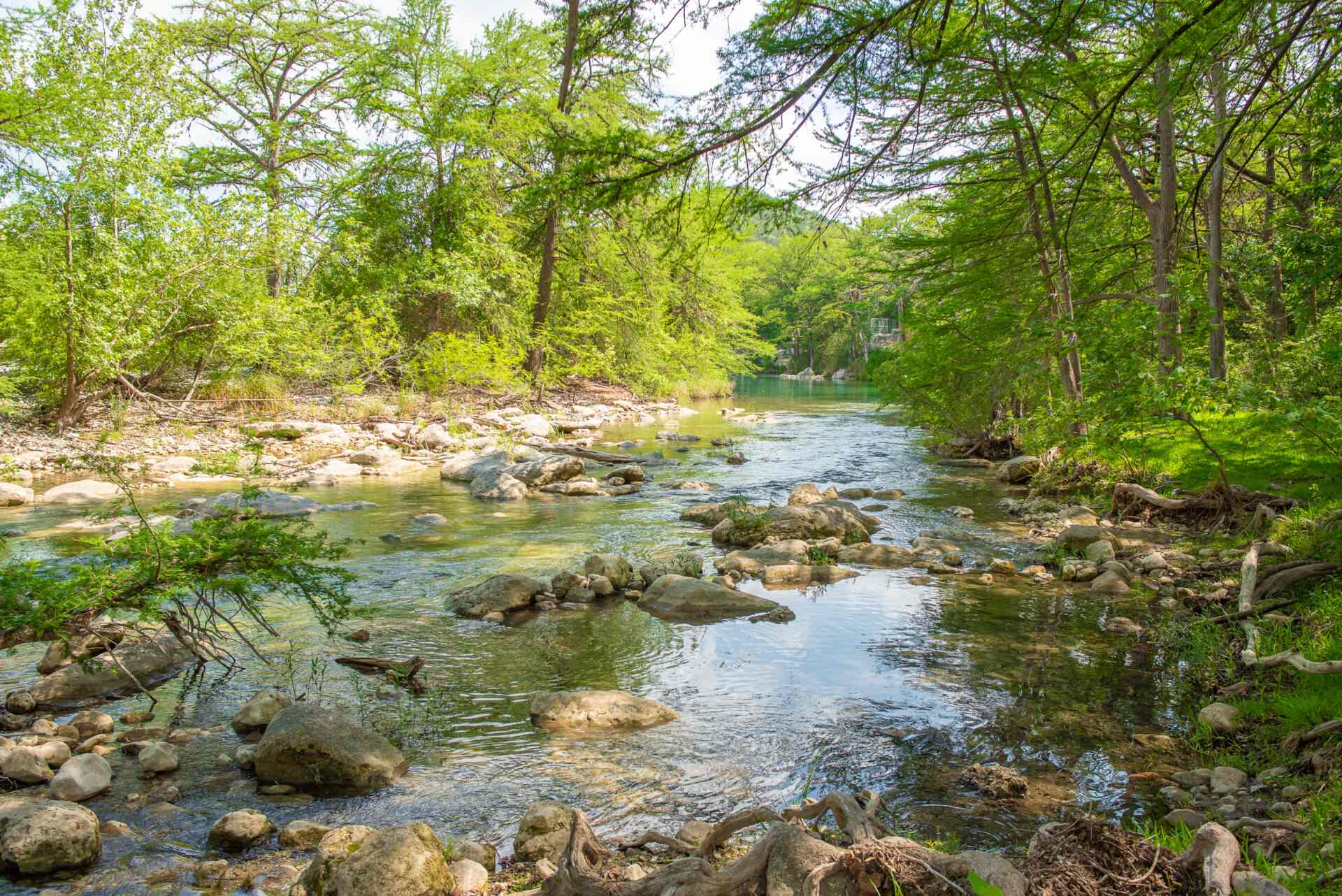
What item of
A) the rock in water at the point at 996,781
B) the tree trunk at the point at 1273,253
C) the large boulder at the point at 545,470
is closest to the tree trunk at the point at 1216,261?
the tree trunk at the point at 1273,253

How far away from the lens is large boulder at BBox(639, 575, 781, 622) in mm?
7527

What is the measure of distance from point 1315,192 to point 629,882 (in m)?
9.71

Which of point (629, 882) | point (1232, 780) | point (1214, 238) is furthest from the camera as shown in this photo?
point (1214, 238)

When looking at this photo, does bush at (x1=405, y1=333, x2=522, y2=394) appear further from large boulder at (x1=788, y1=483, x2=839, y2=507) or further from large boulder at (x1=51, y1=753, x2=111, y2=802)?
large boulder at (x1=51, y1=753, x2=111, y2=802)

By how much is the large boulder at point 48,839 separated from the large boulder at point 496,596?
3.86m

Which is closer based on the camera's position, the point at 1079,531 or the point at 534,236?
the point at 534,236

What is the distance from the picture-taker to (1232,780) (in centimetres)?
396

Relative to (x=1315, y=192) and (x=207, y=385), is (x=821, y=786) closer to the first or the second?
(x=1315, y=192)

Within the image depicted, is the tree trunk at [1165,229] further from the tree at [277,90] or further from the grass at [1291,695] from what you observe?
the tree at [277,90]

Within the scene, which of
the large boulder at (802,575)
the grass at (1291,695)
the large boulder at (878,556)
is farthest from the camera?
the large boulder at (878,556)

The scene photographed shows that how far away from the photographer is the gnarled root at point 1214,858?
2.46m

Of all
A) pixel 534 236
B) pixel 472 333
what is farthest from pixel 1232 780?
pixel 472 333

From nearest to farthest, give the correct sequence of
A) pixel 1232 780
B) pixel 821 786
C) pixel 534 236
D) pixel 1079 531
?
pixel 1232 780
pixel 821 786
pixel 534 236
pixel 1079 531

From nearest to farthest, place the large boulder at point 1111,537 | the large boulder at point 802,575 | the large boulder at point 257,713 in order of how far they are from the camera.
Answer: the large boulder at point 257,713, the large boulder at point 802,575, the large boulder at point 1111,537
